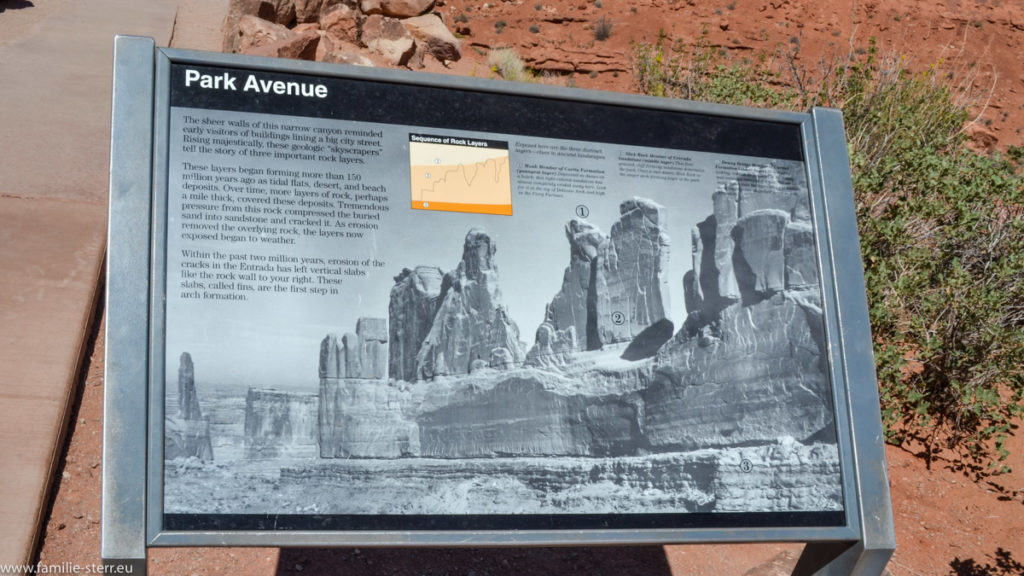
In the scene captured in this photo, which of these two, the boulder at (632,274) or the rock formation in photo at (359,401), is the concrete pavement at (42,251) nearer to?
the rock formation in photo at (359,401)

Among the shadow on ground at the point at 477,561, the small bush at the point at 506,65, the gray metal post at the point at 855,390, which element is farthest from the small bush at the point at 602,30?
the gray metal post at the point at 855,390

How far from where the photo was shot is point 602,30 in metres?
15.4

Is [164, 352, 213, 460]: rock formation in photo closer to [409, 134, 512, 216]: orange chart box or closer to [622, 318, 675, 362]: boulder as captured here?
[409, 134, 512, 216]: orange chart box

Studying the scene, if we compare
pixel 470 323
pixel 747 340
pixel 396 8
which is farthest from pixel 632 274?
pixel 396 8

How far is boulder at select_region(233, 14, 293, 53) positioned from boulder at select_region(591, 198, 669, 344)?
18.2 ft

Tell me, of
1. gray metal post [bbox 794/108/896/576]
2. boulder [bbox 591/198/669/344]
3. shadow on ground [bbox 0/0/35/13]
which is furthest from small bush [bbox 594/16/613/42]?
boulder [bbox 591/198/669/344]

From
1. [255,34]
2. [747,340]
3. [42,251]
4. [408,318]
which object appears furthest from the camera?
[255,34]

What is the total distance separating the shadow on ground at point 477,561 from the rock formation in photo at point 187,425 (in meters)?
1.34

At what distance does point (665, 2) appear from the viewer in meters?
16.3

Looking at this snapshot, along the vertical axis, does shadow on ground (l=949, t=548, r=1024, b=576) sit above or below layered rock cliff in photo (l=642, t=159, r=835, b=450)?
below

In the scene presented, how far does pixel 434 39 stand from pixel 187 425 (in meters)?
8.92

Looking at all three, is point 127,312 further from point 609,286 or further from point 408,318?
point 609,286

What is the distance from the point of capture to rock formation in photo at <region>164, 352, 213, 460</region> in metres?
1.86

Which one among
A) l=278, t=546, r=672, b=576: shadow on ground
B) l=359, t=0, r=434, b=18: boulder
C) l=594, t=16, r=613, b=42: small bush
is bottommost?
l=278, t=546, r=672, b=576: shadow on ground
